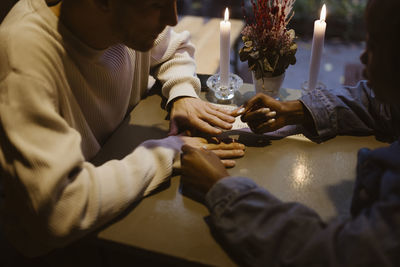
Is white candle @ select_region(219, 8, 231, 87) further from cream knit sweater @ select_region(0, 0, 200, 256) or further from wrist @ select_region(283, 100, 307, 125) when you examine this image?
cream knit sweater @ select_region(0, 0, 200, 256)

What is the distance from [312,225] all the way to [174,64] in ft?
2.85

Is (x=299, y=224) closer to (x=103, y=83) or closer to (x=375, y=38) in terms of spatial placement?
(x=375, y=38)

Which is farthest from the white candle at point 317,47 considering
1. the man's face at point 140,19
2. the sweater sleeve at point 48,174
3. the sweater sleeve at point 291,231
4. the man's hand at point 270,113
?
the sweater sleeve at point 48,174

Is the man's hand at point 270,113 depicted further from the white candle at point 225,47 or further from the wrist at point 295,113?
the white candle at point 225,47

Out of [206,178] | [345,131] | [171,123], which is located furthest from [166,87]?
[345,131]

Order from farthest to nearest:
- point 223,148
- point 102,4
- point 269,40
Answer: point 269,40 < point 223,148 < point 102,4

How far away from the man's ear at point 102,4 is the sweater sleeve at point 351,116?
0.65 metres

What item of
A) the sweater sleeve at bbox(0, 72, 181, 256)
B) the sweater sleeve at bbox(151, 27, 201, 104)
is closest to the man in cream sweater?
the sweater sleeve at bbox(0, 72, 181, 256)

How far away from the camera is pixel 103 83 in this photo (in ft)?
3.73

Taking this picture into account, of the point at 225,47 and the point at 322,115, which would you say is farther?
the point at 225,47

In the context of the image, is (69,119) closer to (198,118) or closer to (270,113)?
(198,118)

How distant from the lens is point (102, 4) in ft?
3.06

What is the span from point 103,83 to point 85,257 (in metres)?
0.52

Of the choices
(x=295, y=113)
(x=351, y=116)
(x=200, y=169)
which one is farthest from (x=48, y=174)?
(x=351, y=116)
